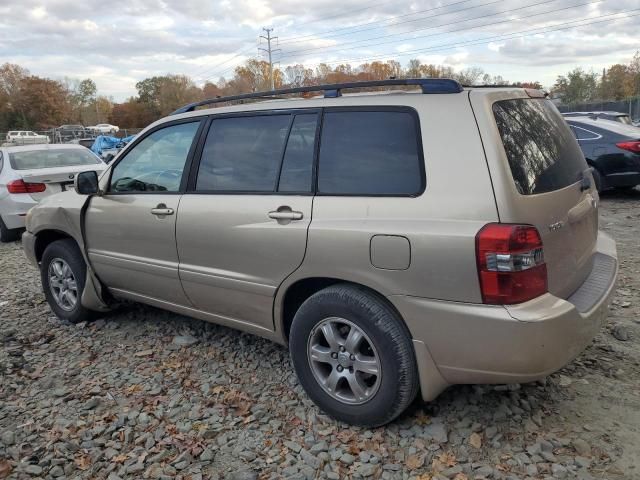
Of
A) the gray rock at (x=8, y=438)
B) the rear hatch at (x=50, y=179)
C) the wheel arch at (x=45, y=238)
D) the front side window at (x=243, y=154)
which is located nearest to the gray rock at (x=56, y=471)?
the gray rock at (x=8, y=438)

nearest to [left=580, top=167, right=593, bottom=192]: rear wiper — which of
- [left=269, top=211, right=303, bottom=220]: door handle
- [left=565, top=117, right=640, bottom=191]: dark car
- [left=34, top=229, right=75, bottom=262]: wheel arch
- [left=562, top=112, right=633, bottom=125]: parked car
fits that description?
[left=269, top=211, right=303, bottom=220]: door handle

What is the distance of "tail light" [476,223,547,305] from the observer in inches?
91.0

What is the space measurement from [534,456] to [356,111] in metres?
1.94

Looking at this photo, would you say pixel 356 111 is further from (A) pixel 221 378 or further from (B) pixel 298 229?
(A) pixel 221 378

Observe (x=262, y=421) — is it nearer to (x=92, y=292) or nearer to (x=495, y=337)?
(x=495, y=337)

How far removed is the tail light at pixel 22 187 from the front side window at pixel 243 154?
18.1 ft

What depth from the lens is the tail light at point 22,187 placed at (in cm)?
782

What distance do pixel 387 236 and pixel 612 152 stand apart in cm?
802

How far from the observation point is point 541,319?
7.63ft

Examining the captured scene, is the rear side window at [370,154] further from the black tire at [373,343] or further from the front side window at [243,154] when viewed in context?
the black tire at [373,343]

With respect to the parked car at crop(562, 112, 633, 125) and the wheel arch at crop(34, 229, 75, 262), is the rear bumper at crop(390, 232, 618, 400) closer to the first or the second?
the wheel arch at crop(34, 229, 75, 262)

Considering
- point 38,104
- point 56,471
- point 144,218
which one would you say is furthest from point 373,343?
point 38,104

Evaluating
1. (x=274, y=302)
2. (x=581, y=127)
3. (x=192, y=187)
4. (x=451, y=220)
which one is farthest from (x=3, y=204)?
(x=581, y=127)

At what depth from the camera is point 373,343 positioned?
105 inches
